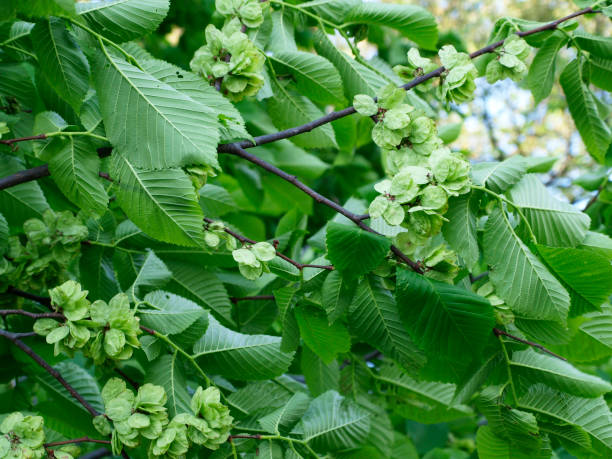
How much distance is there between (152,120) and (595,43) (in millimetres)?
890

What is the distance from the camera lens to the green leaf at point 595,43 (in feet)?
3.89

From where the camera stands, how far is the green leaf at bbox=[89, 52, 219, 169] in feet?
Result: 2.77

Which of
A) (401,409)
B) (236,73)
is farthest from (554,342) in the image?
(236,73)

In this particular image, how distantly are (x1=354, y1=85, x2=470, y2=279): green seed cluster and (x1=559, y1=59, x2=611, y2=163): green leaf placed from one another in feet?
1.68

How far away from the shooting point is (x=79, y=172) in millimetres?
946

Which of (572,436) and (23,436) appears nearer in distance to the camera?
(23,436)

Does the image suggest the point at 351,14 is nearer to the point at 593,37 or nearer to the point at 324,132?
the point at 324,132

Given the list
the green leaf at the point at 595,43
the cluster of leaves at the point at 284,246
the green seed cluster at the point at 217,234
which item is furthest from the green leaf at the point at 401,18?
the green seed cluster at the point at 217,234

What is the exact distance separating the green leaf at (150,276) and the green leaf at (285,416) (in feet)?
1.04

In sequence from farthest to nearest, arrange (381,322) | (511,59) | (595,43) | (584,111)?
1. (584,111)
2. (595,43)
3. (511,59)
4. (381,322)

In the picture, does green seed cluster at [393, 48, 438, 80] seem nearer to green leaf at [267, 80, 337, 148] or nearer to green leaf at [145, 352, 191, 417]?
green leaf at [267, 80, 337, 148]

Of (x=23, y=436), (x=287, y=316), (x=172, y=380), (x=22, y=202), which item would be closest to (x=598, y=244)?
(x=287, y=316)

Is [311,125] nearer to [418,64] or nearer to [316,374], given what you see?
[418,64]

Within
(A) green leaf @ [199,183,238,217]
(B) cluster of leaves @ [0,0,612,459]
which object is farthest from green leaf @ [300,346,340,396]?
(A) green leaf @ [199,183,238,217]
